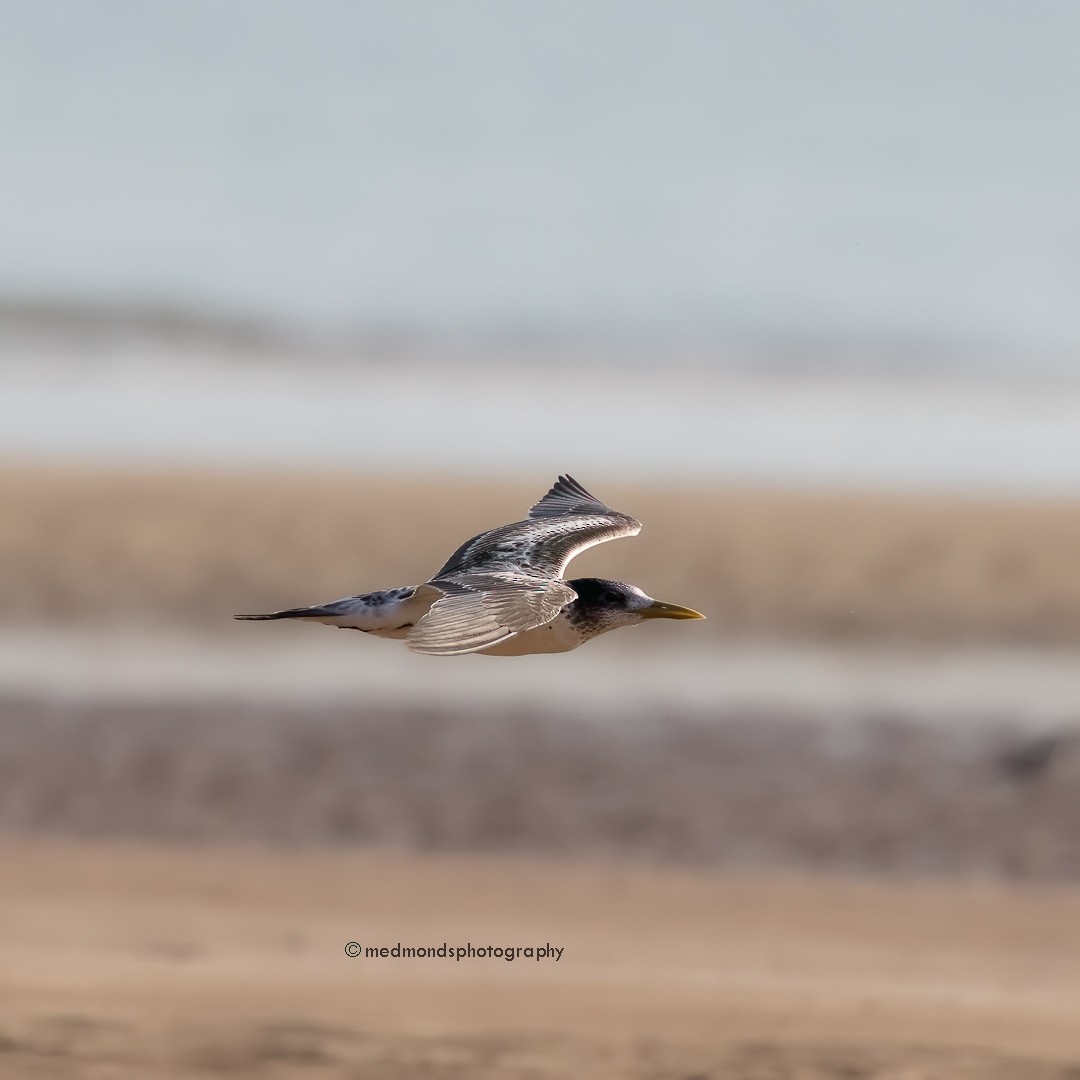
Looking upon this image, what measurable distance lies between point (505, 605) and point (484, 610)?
0.40 ft

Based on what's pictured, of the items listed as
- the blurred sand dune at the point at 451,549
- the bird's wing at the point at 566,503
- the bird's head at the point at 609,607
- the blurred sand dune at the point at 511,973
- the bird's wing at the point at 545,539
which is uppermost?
the blurred sand dune at the point at 451,549

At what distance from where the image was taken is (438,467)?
25.0 metres

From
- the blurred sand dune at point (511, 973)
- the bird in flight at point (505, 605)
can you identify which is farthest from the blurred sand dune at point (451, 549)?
the bird in flight at point (505, 605)

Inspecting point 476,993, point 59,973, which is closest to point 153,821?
point 59,973

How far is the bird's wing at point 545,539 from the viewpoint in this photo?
395 inches

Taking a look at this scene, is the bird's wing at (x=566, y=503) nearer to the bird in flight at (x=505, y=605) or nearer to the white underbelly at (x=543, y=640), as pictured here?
the bird in flight at (x=505, y=605)

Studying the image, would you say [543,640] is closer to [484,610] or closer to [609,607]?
[484,610]

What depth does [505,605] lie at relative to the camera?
357 inches

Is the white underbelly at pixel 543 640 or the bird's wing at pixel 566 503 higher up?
the bird's wing at pixel 566 503

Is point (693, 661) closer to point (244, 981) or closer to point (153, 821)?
point (153, 821)

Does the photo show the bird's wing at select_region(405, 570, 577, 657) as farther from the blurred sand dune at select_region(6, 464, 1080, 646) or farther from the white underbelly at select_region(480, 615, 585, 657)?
the blurred sand dune at select_region(6, 464, 1080, 646)

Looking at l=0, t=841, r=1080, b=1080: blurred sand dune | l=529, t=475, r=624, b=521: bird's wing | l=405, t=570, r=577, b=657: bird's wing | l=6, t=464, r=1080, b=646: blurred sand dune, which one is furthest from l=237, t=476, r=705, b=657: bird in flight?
l=6, t=464, r=1080, b=646: blurred sand dune

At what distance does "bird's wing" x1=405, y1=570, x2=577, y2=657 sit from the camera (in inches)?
336

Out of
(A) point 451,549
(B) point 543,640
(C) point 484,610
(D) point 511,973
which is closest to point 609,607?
(B) point 543,640
